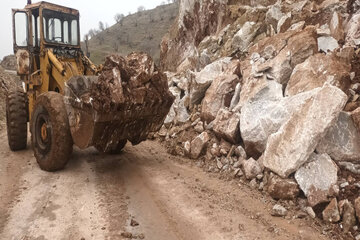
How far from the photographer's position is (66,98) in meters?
5.51

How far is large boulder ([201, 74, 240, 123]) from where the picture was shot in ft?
22.6

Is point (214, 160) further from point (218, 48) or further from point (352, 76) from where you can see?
point (218, 48)

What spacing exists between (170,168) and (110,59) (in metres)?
2.44

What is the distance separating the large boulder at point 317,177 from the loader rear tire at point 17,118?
19.4 feet

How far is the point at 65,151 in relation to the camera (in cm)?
557

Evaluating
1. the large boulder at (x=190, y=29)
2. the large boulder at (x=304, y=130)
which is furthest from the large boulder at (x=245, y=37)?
the large boulder at (x=304, y=130)

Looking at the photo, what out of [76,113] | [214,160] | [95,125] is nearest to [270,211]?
[214,160]

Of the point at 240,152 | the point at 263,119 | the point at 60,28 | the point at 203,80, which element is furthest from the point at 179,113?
the point at 60,28

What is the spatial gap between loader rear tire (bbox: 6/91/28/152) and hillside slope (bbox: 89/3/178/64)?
3243 centimetres

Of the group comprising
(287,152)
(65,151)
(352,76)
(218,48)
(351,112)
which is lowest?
(65,151)

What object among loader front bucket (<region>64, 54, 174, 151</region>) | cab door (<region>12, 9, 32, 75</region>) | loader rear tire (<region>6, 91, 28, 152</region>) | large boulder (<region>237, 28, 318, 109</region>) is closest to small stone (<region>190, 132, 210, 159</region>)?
large boulder (<region>237, 28, 318, 109</region>)

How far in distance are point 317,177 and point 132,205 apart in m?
2.74

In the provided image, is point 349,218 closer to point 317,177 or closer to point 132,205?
point 317,177

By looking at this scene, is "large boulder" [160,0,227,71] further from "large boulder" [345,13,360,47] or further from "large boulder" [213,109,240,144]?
"large boulder" [345,13,360,47]
